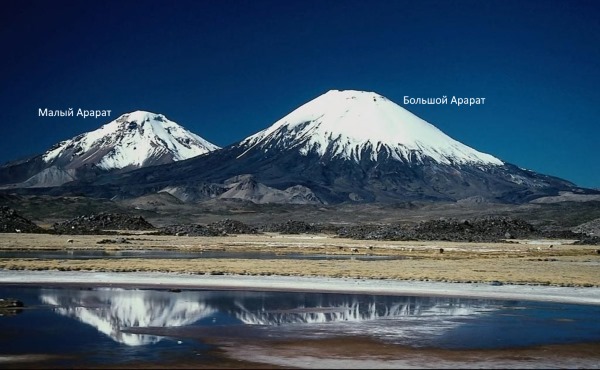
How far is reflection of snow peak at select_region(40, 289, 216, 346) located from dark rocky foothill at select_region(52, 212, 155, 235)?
9800 centimetres

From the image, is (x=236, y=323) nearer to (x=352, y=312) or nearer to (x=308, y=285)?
(x=352, y=312)

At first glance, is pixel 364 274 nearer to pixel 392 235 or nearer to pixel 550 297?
pixel 550 297

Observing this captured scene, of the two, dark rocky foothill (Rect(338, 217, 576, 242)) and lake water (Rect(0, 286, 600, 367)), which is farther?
dark rocky foothill (Rect(338, 217, 576, 242))

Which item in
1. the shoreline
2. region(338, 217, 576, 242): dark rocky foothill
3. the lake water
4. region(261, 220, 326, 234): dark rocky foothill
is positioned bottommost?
the lake water

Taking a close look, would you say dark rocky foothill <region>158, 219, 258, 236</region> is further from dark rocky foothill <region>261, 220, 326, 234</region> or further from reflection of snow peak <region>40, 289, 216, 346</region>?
reflection of snow peak <region>40, 289, 216, 346</region>

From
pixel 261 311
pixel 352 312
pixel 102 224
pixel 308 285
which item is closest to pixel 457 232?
pixel 102 224

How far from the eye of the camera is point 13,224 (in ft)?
405

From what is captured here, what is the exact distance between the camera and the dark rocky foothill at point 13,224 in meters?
121

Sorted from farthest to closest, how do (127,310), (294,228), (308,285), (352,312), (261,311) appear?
(294,228) → (308,285) → (352,312) → (261,311) → (127,310)

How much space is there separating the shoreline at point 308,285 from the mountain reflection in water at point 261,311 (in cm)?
239

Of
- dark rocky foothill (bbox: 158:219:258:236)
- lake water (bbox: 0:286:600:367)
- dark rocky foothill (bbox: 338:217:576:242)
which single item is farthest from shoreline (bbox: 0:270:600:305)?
dark rocky foothill (bbox: 158:219:258:236)

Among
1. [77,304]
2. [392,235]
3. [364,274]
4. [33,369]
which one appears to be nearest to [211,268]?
[364,274]

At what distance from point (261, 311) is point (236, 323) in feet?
10.8

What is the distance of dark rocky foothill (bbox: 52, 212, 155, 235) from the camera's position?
133 m
